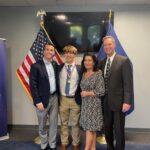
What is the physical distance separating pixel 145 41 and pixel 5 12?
2657 mm

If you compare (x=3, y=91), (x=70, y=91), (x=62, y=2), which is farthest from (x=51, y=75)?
(x=62, y=2)

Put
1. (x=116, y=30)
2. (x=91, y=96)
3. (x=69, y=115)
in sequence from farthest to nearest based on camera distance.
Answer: (x=116, y=30)
(x=69, y=115)
(x=91, y=96)

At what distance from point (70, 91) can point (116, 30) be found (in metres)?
1.72

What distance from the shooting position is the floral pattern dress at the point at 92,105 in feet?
10.00

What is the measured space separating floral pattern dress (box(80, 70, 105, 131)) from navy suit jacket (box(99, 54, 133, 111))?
0.15m

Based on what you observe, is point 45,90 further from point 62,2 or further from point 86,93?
point 62,2

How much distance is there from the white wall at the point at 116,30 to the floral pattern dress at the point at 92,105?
159cm

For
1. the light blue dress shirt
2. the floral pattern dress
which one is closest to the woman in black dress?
the floral pattern dress

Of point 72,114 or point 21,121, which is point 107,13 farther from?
point 21,121

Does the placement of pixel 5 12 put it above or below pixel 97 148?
above

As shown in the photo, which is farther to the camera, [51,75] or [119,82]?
[51,75]

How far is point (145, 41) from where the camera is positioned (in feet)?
14.4

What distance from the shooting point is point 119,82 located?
2.93m

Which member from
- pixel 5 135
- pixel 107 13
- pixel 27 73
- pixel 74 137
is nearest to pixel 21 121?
pixel 5 135
